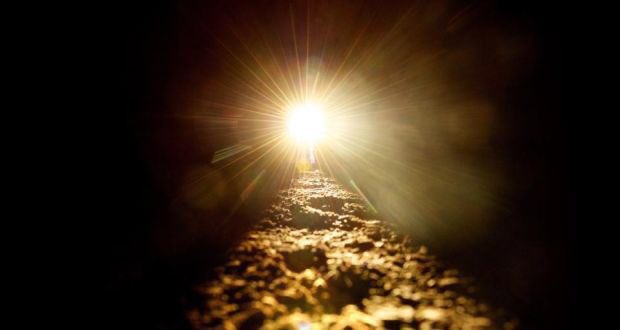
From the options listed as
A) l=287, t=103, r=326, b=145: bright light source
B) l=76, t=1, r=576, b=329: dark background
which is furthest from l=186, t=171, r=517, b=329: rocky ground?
l=287, t=103, r=326, b=145: bright light source

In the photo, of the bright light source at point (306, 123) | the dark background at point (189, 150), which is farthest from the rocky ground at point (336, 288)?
the bright light source at point (306, 123)

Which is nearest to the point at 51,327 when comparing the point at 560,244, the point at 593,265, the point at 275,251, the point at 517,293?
the point at 275,251

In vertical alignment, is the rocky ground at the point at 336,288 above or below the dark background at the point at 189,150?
below

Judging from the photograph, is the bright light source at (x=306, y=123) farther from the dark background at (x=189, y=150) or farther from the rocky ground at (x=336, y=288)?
the rocky ground at (x=336, y=288)

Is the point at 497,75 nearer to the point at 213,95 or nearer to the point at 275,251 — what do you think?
the point at 275,251

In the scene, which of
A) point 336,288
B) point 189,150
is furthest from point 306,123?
point 336,288

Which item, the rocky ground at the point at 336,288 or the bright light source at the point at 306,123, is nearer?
the rocky ground at the point at 336,288
